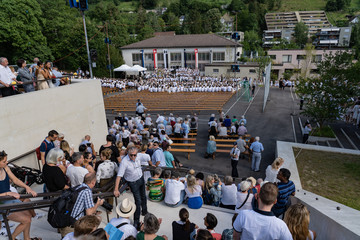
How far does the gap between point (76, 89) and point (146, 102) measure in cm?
1393

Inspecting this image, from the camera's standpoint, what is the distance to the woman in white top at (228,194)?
20.2ft

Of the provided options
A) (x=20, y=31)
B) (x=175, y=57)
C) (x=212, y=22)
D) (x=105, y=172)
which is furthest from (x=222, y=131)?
(x=212, y=22)

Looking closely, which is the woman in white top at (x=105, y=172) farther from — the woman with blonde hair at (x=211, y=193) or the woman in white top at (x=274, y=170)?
the woman in white top at (x=274, y=170)

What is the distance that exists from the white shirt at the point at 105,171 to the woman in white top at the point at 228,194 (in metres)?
2.84

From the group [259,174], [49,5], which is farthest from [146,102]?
[49,5]

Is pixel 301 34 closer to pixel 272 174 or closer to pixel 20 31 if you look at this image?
pixel 20 31

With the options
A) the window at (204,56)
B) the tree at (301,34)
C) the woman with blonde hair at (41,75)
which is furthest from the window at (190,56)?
the tree at (301,34)

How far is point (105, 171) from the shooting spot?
17.9 feet

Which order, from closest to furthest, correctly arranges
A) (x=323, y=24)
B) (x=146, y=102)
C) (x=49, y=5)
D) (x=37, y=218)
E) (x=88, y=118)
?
1. (x=37, y=218)
2. (x=88, y=118)
3. (x=146, y=102)
4. (x=49, y=5)
5. (x=323, y=24)

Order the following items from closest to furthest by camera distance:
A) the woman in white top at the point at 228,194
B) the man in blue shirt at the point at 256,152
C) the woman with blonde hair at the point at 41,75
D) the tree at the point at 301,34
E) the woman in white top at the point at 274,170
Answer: the woman in white top at the point at 228,194
the woman in white top at the point at 274,170
the woman with blonde hair at the point at 41,75
the man in blue shirt at the point at 256,152
the tree at the point at 301,34

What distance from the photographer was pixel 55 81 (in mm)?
10211

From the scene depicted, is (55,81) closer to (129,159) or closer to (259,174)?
(129,159)

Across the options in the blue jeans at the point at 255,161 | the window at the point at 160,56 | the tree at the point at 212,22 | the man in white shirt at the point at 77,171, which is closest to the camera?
the man in white shirt at the point at 77,171

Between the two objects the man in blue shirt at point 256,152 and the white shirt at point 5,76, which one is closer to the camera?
the white shirt at point 5,76
